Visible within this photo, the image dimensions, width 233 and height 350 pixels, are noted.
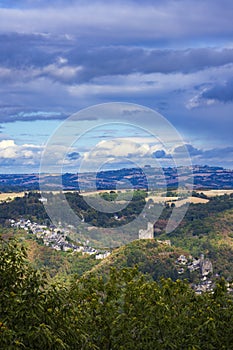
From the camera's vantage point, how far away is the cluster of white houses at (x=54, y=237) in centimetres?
5169

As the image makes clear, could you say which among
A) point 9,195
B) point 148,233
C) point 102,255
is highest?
point 9,195

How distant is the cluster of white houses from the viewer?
5169 centimetres

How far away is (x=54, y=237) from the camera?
5638 cm

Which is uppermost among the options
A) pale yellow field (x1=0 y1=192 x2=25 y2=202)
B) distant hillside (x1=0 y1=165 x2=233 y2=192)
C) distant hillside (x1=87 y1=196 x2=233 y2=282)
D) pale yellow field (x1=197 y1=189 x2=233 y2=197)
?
distant hillside (x1=0 y1=165 x2=233 y2=192)

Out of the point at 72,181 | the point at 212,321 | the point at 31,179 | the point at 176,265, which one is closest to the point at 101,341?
the point at 212,321

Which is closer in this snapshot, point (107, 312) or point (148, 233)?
point (107, 312)

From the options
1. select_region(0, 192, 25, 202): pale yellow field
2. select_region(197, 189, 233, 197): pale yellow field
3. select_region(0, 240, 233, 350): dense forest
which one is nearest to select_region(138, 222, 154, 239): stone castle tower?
select_region(197, 189, 233, 197): pale yellow field

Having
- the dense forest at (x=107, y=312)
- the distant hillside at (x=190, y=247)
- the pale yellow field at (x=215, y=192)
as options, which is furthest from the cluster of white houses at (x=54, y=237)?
Answer: the dense forest at (x=107, y=312)

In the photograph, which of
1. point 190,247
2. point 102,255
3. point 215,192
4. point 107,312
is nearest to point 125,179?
point 102,255

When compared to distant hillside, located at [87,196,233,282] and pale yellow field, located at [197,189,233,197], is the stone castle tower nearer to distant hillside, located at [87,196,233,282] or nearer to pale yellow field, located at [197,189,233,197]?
distant hillside, located at [87,196,233,282]

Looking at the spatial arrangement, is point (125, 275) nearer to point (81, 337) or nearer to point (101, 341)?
point (101, 341)

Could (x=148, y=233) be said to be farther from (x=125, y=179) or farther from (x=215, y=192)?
(x=215, y=192)

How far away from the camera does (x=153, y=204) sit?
47.7 m

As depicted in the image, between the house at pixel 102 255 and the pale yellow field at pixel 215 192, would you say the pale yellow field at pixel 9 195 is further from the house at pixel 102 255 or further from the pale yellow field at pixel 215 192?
the pale yellow field at pixel 215 192
